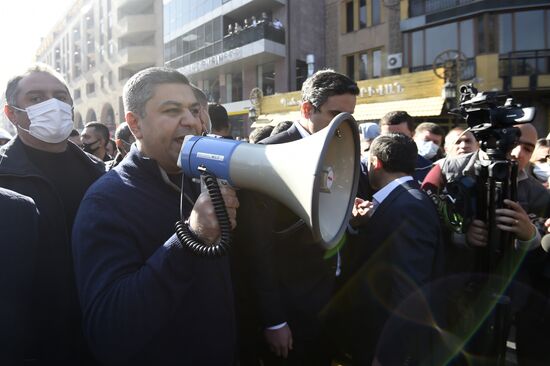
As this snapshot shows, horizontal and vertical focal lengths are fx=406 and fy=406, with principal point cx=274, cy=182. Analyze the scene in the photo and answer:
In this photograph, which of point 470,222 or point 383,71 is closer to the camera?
point 470,222

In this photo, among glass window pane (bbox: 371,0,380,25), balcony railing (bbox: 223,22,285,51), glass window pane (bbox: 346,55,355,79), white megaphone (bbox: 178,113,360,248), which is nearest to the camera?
white megaphone (bbox: 178,113,360,248)

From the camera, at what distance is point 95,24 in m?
34.5

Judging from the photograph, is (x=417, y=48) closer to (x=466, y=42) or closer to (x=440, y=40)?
(x=440, y=40)

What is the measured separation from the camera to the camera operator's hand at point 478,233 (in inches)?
83.8

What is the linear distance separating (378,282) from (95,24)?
3851 cm

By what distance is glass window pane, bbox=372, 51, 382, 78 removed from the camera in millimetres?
17922

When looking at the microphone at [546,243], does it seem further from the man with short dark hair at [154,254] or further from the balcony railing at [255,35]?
the balcony railing at [255,35]

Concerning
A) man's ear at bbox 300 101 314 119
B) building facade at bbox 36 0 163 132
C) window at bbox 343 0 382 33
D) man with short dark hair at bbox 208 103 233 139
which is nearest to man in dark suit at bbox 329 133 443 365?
man's ear at bbox 300 101 314 119

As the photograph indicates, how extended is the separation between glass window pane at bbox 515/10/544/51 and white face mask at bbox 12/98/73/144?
17418 mm

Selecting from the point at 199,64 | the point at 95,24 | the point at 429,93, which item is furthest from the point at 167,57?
the point at 429,93

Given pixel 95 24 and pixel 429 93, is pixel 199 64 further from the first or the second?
pixel 95 24

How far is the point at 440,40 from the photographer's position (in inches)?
646

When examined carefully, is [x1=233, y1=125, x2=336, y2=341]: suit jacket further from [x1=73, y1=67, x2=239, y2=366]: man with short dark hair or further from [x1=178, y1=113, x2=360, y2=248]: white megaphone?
[x1=178, y1=113, x2=360, y2=248]: white megaphone

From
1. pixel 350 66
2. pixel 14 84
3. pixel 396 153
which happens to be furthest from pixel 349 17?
pixel 14 84
